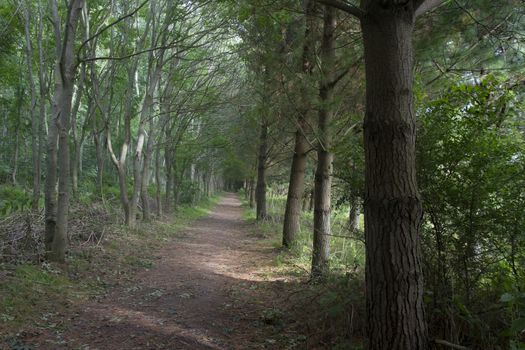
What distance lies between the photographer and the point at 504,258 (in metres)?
3.52

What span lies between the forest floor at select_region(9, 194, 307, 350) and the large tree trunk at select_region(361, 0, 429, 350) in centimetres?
178

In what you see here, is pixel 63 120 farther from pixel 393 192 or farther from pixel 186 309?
pixel 393 192

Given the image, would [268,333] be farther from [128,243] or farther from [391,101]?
[128,243]

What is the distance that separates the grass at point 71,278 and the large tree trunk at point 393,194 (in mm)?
3977

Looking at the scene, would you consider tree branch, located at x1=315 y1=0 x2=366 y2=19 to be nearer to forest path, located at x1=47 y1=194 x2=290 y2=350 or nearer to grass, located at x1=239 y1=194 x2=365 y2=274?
grass, located at x1=239 y1=194 x2=365 y2=274

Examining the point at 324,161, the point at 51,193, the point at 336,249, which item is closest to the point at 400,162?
the point at 324,161

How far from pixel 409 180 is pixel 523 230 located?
3.59ft

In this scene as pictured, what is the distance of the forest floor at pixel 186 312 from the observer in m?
4.67

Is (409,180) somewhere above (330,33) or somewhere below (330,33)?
below

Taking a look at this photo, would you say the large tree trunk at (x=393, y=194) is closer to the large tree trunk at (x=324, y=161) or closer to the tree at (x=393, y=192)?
the tree at (x=393, y=192)

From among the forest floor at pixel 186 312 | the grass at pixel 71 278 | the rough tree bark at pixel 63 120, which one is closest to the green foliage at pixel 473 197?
the forest floor at pixel 186 312

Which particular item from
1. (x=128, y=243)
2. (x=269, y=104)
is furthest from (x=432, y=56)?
(x=128, y=243)

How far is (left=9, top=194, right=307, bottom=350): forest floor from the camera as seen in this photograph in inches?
184

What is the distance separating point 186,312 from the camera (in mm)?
5824
